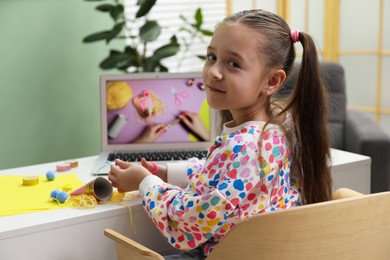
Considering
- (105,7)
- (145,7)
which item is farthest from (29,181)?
(105,7)

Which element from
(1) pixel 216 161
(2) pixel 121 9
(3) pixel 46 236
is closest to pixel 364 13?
(2) pixel 121 9

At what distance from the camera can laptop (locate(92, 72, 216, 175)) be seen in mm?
2174

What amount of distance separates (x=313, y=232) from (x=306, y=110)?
0.49 m

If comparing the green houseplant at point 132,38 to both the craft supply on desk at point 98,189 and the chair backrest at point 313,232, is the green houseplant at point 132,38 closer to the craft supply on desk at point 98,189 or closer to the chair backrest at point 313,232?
the craft supply on desk at point 98,189

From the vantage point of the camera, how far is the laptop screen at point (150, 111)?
85.6 inches

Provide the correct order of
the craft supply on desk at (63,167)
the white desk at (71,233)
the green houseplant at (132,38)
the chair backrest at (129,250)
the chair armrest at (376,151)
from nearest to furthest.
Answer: the chair backrest at (129,250), the white desk at (71,233), the craft supply on desk at (63,167), the chair armrest at (376,151), the green houseplant at (132,38)

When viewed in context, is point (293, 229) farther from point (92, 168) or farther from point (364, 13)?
point (364, 13)

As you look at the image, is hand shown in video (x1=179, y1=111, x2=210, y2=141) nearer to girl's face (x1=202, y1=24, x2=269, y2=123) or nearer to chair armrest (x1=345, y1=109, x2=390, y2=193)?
girl's face (x1=202, y1=24, x2=269, y2=123)

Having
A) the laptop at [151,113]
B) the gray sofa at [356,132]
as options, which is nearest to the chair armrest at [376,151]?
the gray sofa at [356,132]

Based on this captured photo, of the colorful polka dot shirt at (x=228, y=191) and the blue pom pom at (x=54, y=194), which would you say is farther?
the blue pom pom at (x=54, y=194)

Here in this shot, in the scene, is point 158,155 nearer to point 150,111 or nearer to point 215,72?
point 150,111

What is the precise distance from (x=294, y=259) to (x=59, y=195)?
0.72m

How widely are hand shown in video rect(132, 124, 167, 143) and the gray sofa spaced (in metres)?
0.52

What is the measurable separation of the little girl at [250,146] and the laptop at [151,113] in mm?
487
